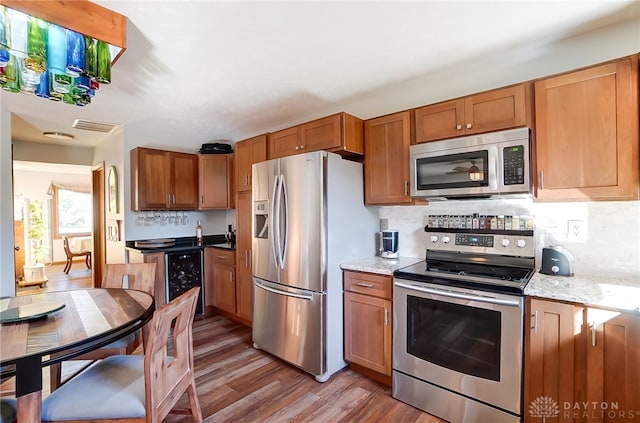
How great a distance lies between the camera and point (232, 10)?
164cm

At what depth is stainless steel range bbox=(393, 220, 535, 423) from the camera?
169 centimetres

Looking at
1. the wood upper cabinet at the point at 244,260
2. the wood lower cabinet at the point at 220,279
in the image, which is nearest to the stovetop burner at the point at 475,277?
the wood upper cabinet at the point at 244,260

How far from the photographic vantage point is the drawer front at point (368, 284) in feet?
7.27

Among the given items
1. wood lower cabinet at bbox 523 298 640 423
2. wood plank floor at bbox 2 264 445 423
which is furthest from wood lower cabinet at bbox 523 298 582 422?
wood plank floor at bbox 2 264 445 423

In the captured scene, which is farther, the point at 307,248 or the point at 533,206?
the point at 307,248

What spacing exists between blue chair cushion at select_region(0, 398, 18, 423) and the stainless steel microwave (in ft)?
8.26

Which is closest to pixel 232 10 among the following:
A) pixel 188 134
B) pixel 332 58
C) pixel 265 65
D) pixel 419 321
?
pixel 265 65

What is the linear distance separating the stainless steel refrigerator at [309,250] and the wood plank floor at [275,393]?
121mm

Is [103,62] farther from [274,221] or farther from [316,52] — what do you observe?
[274,221]

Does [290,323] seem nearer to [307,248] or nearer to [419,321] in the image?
[307,248]

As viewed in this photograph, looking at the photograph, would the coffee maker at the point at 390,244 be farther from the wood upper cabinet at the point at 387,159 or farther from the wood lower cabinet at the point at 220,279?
the wood lower cabinet at the point at 220,279

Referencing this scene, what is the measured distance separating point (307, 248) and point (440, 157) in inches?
48.7

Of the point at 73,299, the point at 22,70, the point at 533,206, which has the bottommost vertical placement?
the point at 73,299

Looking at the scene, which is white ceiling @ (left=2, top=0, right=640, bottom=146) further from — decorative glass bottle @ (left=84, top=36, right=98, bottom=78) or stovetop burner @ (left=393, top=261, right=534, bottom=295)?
stovetop burner @ (left=393, top=261, right=534, bottom=295)
